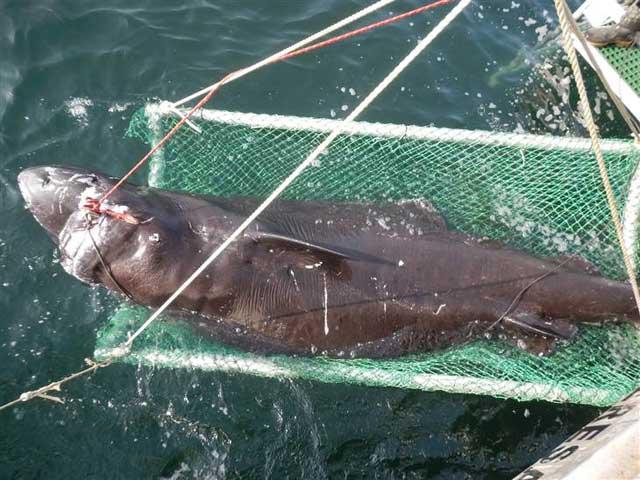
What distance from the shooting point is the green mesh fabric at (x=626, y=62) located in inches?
268

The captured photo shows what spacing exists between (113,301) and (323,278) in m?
1.93

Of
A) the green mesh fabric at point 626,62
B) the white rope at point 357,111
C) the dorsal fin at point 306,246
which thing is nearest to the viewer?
the white rope at point 357,111

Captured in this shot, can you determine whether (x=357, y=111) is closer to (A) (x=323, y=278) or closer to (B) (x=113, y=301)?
(A) (x=323, y=278)

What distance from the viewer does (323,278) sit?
15.5ft

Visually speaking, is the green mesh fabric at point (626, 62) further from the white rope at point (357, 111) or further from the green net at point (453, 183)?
the white rope at point (357, 111)

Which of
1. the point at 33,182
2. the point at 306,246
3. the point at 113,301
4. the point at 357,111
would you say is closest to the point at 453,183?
the point at 306,246

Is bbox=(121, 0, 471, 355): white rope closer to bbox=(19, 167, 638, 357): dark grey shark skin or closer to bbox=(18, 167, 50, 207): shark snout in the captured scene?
bbox=(19, 167, 638, 357): dark grey shark skin

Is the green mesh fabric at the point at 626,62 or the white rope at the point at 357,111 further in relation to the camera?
the green mesh fabric at the point at 626,62

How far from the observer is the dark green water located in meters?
4.79

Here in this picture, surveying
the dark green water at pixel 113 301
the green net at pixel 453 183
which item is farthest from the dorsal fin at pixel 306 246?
the dark green water at pixel 113 301

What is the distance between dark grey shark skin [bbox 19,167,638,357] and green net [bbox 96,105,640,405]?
0.20 m

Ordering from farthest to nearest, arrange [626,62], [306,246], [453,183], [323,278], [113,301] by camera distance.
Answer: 1. [626,62]
2. [453,183]
3. [113,301]
4. [323,278]
5. [306,246]

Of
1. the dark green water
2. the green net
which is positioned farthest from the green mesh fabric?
the green net

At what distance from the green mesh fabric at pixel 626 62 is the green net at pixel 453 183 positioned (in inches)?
76.1
